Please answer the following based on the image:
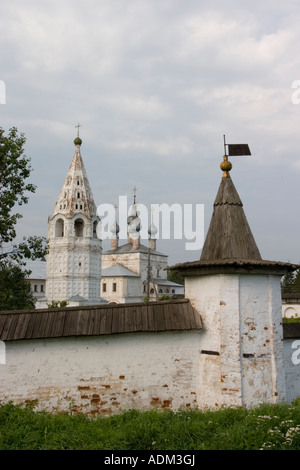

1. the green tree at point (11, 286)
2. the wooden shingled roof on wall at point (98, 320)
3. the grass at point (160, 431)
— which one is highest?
the green tree at point (11, 286)

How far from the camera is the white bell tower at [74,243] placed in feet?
129

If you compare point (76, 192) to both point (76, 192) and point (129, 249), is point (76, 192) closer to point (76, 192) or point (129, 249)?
point (76, 192)

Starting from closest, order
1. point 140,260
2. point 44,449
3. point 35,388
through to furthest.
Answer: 1. point 44,449
2. point 35,388
3. point 140,260

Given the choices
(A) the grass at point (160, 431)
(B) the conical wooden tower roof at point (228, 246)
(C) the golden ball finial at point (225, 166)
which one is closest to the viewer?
(A) the grass at point (160, 431)

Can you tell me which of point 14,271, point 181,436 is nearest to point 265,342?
point 181,436

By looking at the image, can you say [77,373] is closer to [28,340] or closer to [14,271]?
[28,340]

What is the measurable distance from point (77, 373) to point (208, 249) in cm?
342

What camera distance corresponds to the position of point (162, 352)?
7.53 metres

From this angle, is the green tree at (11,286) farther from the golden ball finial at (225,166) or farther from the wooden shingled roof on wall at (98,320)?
the golden ball finial at (225,166)

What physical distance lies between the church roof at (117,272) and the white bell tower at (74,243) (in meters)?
14.4

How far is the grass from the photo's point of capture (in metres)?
5.12

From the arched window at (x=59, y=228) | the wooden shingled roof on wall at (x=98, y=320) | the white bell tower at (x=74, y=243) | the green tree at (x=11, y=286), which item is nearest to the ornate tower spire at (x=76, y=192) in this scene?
the white bell tower at (x=74, y=243)

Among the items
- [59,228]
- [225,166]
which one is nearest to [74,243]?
[59,228]

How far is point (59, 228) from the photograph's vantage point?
1614 inches
